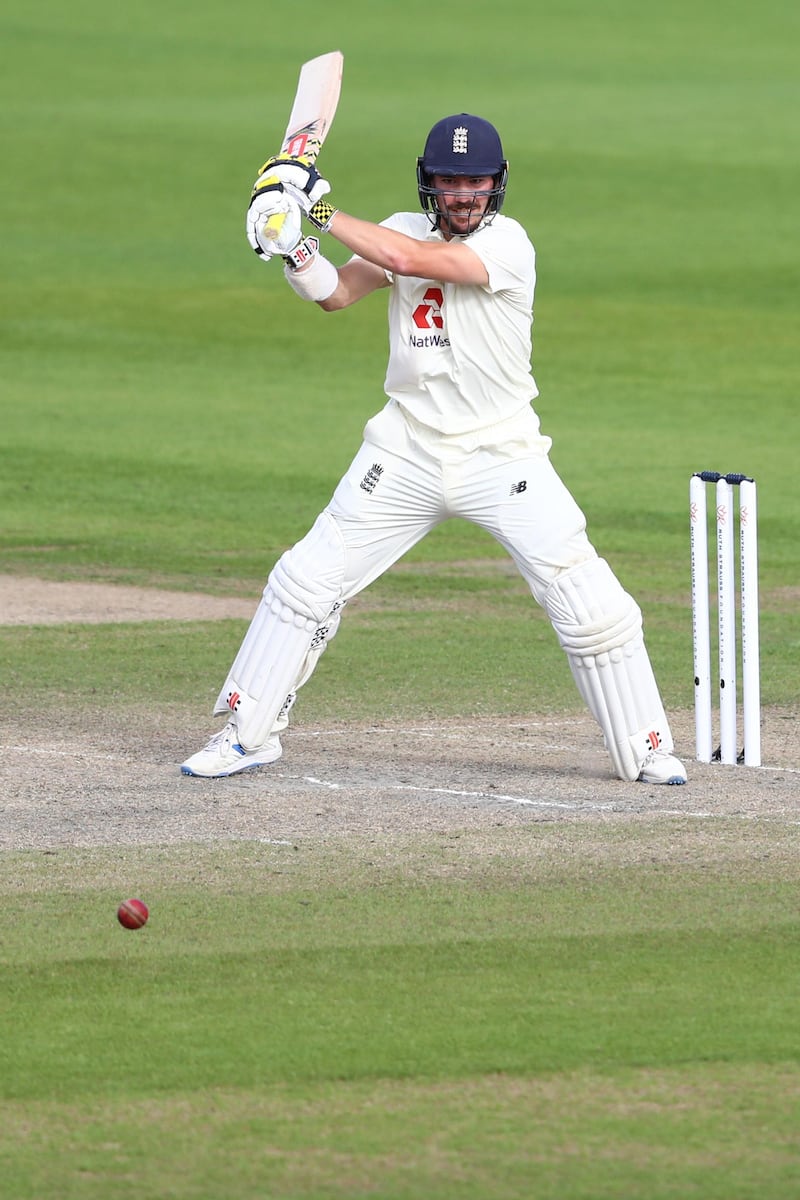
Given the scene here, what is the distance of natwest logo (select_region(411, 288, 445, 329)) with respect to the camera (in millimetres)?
7746

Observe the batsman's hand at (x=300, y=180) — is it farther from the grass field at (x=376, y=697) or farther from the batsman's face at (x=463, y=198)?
the grass field at (x=376, y=697)

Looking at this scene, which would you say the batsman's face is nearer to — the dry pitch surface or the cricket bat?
the cricket bat

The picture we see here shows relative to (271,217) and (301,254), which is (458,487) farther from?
(271,217)

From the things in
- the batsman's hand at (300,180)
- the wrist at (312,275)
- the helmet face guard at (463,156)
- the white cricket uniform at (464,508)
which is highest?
the helmet face guard at (463,156)

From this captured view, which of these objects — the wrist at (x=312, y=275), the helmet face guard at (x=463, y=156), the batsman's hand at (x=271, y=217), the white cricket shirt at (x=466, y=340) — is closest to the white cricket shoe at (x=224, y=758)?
the white cricket shirt at (x=466, y=340)

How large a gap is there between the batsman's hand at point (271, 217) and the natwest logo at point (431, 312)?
1.79ft

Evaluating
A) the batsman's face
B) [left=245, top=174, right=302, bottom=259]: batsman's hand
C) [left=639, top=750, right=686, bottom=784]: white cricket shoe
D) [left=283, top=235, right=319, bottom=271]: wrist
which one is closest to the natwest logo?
the batsman's face

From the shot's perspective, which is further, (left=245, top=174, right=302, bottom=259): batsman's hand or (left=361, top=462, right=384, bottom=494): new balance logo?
(left=361, top=462, right=384, bottom=494): new balance logo

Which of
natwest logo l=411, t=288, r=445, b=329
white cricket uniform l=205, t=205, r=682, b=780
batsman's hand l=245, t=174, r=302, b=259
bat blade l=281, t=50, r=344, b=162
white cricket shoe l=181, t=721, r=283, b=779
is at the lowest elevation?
white cricket shoe l=181, t=721, r=283, b=779

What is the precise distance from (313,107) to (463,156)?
23.7 inches

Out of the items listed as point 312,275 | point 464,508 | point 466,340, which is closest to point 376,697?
point 464,508

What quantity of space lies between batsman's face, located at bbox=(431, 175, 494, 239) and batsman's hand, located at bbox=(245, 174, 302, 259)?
1.87 ft

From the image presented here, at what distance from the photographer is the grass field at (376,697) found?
4.78m

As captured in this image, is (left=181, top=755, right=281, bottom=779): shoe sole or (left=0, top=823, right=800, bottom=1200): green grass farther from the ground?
(left=181, top=755, right=281, bottom=779): shoe sole
